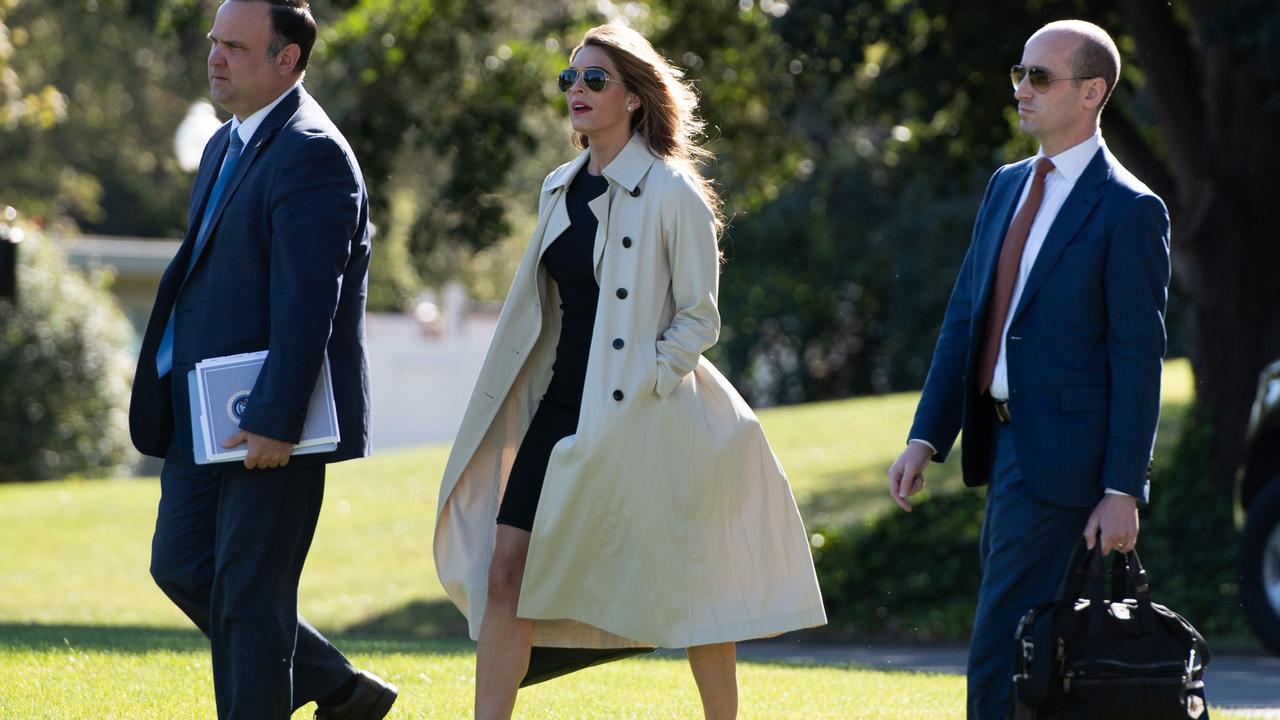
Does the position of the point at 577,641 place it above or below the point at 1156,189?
below

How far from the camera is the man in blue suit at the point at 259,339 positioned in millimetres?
4562

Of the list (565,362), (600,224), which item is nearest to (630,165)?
(600,224)

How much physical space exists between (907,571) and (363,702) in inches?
290

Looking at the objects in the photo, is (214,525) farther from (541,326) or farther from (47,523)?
(47,523)

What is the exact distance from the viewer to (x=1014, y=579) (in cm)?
458

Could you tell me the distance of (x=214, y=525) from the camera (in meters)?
4.88

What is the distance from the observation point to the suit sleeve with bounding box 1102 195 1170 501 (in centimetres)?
445

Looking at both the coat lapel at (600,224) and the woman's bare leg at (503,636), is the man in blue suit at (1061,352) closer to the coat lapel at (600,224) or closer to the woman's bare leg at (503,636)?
the coat lapel at (600,224)

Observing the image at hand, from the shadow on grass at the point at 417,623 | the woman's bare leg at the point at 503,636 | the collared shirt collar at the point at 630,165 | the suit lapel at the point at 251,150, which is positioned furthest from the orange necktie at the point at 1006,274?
the shadow on grass at the point at 417,623

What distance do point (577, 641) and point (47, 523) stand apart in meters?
12.9

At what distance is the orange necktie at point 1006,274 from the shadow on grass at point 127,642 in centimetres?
385

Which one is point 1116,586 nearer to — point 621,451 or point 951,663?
point 621,451

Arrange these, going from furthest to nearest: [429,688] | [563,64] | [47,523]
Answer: [47,523]
[563,64]
[429,688]

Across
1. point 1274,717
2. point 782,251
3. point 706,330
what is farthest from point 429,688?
point 782,251
